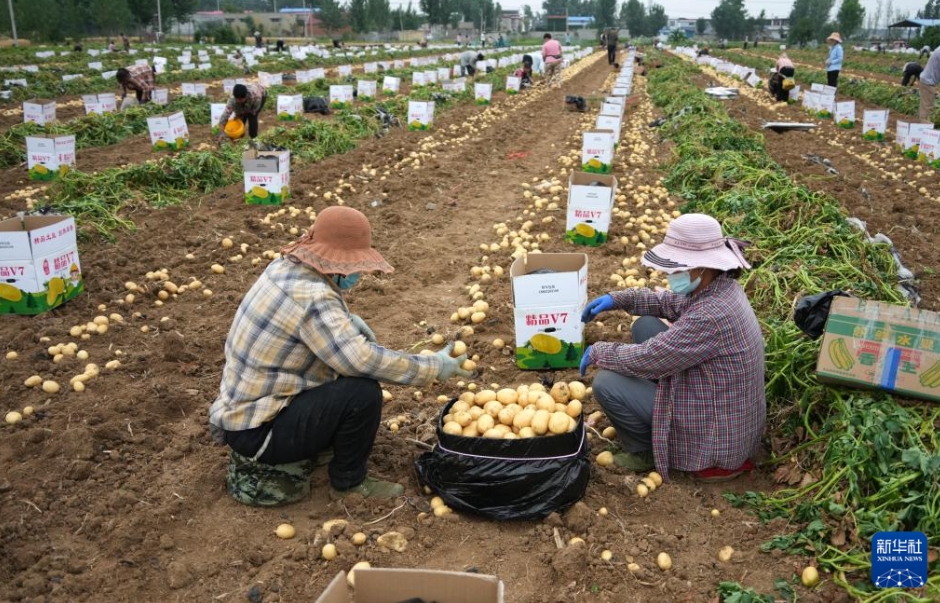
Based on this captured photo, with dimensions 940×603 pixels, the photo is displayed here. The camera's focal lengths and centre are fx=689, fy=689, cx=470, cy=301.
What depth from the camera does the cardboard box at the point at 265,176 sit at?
25.0ft

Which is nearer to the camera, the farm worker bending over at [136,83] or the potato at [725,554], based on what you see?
the potato at [725,554]

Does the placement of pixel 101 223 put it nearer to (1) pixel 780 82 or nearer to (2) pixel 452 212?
(2) pixel 452 212

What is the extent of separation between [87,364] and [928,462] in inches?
187

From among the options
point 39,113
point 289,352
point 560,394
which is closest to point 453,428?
Result: point 560,394

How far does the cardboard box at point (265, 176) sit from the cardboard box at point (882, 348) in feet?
20.0

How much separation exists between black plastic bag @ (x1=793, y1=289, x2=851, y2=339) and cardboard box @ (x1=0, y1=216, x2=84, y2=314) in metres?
4.96

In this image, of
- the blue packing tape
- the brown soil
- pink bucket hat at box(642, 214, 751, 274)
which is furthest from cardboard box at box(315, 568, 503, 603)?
the blue packing tape

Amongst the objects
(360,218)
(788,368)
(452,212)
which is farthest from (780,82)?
(360,218)

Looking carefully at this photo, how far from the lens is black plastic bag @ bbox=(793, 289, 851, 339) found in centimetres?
329

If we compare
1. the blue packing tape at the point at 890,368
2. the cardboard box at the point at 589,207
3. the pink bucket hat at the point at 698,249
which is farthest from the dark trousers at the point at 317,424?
the cardboard box at the point at 589,207

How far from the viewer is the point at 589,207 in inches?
251

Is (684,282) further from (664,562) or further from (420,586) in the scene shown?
(420,586)

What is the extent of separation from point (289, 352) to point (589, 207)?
4.06 metres

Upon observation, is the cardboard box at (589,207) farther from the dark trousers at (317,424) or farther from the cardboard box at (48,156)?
the cardboard box at (48,156)
